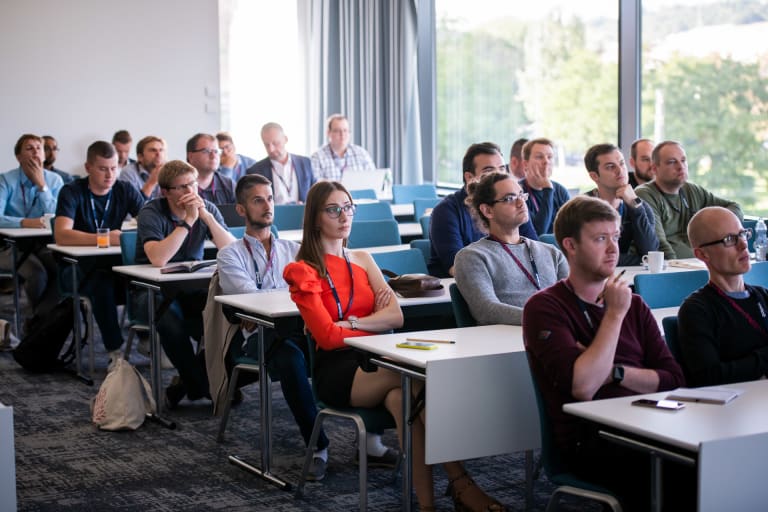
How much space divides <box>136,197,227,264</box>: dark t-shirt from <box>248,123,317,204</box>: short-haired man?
3.35 meters

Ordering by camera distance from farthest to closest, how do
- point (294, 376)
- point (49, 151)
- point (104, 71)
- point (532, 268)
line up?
point (104, 71), point (49, 151), point (294, 376), point (532, 268)

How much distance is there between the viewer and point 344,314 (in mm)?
3887

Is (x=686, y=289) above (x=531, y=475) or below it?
above

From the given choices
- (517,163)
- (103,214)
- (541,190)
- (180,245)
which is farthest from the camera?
(517,163)

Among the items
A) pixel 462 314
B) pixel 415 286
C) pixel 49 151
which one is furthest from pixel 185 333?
pixel 49 151

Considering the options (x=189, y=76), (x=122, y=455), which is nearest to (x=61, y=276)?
(x=122, y=455)

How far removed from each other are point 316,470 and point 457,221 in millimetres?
1557

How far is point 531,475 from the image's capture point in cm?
373

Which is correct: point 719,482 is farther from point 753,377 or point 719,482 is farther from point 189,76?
point 189,76

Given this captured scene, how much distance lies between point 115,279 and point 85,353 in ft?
2.90

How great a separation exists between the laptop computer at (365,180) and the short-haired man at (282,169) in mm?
347

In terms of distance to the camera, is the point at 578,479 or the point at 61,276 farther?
the point at 61,276

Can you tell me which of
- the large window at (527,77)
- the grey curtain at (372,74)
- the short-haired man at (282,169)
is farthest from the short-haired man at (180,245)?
the grey curtain at (372,74)

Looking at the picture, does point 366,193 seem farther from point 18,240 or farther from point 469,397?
point 469,397
